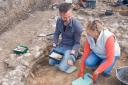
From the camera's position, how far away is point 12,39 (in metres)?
5.89

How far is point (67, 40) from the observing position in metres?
5.04

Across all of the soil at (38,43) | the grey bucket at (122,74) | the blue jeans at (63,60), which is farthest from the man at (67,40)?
the grey bucket at (122,74)

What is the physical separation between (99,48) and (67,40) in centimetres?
81

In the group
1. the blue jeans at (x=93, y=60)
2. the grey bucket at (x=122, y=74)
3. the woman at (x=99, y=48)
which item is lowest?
the grey bucket at (x=122, y=74)

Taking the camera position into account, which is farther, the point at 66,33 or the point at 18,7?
the point at 18,7

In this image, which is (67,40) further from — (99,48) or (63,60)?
(99,48)

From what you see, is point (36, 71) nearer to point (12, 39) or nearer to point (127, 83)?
point (12, 39)

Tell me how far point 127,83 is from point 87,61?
2.52 feet

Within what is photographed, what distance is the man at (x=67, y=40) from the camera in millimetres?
4758

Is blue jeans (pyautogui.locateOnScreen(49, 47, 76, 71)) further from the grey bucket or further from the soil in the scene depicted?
the grey bucket

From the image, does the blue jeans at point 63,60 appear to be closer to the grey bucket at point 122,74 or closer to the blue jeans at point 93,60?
the blue jeans at point 93,60

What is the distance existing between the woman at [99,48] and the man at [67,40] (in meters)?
0.31

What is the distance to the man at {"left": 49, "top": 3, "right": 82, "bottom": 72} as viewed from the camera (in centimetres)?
476

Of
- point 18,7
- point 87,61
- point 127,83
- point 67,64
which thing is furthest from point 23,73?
point 18,7
